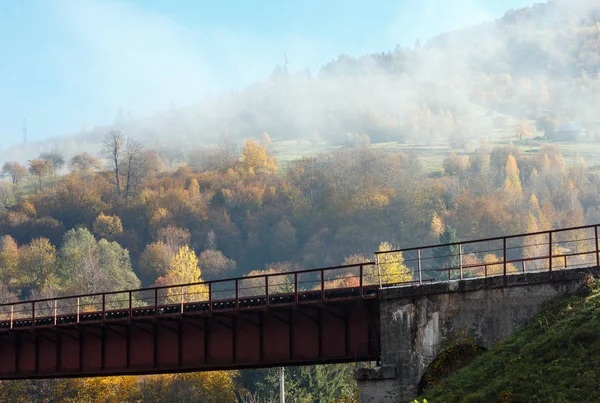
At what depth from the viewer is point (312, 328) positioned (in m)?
45.3

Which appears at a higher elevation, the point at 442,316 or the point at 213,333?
the point at 213,333

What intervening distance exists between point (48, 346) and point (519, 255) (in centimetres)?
15544

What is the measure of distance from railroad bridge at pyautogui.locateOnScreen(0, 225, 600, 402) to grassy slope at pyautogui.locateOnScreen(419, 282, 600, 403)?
1.51 metres

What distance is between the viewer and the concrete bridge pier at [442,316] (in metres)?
38.6

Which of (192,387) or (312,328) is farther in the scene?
(192,387)

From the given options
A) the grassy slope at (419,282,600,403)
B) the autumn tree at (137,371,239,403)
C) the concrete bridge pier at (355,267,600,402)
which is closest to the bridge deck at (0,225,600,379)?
the concrete bridge pier at (355,267,600,402)

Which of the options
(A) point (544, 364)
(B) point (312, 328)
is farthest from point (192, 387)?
(A) point (544, 364)

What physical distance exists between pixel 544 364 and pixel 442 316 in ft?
23.6

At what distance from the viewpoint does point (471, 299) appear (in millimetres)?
40000

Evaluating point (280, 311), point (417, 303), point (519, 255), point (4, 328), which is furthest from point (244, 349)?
point (519, 255)

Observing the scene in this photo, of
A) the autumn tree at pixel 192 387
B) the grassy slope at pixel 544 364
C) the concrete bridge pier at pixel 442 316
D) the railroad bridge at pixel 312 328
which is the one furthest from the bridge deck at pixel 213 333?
the autumn tree at pixel 192 387

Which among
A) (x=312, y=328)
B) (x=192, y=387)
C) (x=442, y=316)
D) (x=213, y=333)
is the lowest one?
(x=442, y=316)

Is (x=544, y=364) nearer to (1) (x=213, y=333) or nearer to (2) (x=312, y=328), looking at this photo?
(2) (x=312, y=328)

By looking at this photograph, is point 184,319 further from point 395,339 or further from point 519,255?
point 519,255
